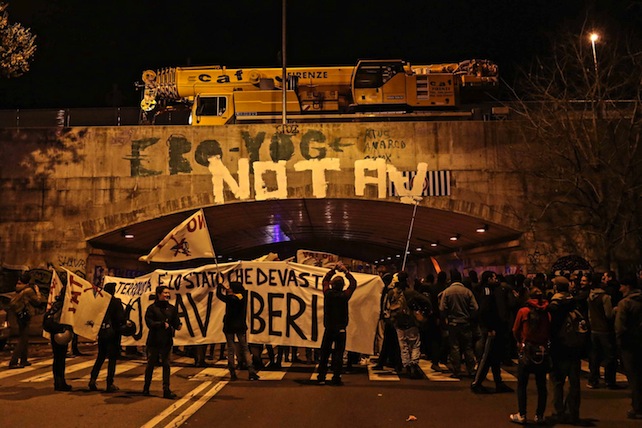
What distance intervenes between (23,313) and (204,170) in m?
11.3

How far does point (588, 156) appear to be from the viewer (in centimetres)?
2122

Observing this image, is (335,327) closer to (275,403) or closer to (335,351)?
(335,351)

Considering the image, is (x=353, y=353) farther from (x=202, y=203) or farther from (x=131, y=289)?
(x=202, y=203)

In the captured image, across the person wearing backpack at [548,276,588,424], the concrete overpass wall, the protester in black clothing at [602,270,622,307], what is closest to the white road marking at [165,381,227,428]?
the person wearing backpack at [548,276,588,424]

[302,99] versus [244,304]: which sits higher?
[302,99]

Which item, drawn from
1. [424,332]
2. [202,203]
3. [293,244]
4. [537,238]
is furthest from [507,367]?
[293,244]

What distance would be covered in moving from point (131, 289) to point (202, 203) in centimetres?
959

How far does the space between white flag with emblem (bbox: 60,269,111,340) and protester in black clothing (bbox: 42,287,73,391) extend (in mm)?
142

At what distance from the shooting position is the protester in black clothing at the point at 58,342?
33.7 feet

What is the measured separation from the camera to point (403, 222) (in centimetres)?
2767

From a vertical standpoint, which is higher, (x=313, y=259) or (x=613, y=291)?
(x=313, y=259)

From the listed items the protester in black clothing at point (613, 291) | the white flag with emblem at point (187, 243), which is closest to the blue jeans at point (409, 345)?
the protester in black clothing at point (613, 291)

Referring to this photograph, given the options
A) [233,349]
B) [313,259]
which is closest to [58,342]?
[233,349]

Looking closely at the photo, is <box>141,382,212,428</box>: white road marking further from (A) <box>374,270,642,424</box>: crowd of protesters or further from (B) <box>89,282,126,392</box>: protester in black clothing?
(A) <box>374,270,642,424</box>: crowd of protesters
